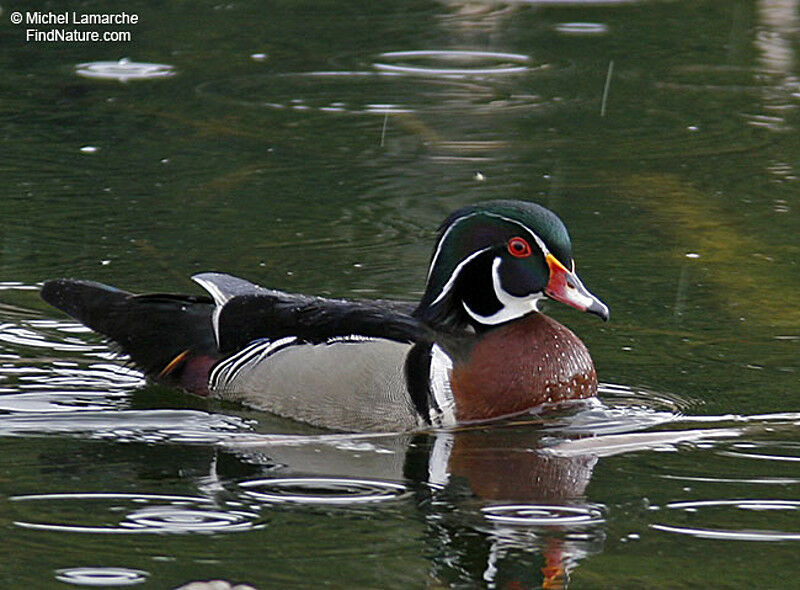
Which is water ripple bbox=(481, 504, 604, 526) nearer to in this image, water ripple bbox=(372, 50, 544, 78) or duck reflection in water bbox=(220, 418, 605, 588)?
duck reflection in water bbox=(220, 418, 605, 588)

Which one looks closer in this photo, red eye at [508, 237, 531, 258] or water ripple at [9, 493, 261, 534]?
water ripple at [9, 493, 261, 534]

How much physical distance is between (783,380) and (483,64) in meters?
7.39

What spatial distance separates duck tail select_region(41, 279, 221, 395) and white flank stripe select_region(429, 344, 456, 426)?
115cm

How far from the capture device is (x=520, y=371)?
7758 mm

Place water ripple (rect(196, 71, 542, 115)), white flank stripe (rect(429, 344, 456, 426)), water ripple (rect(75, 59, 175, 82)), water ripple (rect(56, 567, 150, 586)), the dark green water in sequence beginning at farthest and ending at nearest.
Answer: water ripple (rect(75, 59, 175, 82)) → water ripple (rect(196, 71, 542, 115)) → white flank stripe (rect(429, 344, 456, 426)) → the dark green water → water ripple (rect(56, 567, 150, 586))

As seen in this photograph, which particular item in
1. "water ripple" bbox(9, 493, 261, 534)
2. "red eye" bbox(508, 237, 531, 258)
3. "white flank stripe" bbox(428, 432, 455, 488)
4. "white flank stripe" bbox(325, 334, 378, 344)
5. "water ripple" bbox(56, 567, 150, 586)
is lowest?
"white flank stripe" bbox(428, 432, 455, 488)

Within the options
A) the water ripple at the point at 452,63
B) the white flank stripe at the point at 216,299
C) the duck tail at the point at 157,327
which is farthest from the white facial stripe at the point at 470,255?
the water ripple at the point at 452,63

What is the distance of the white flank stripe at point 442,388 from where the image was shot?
759 cm

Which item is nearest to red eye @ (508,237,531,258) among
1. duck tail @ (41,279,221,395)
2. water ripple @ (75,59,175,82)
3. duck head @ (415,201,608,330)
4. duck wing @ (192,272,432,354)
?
duck head @ (415,201,608,330)

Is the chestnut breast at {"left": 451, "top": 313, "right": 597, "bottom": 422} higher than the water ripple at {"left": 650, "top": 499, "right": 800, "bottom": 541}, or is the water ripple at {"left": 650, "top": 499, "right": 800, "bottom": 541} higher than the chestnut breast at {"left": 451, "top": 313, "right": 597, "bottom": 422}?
the chestnut breast at {"left": 451, "top": 313, "right": 597, "bottom": 422}

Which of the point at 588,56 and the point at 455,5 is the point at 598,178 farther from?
the point at 455,5

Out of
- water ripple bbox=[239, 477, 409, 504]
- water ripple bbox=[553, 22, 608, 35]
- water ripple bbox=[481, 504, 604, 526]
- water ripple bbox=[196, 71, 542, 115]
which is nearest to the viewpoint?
water ripple bbox=[481, 504, 604, 526]

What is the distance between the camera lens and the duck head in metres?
7.75

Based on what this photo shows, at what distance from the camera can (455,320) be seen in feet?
25.8
